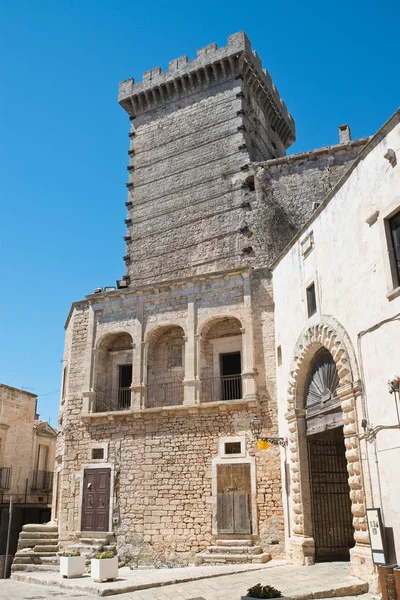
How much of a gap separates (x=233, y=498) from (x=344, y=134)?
15936mm

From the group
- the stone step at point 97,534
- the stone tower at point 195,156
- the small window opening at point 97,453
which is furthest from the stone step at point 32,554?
the stone tower at point 195,156

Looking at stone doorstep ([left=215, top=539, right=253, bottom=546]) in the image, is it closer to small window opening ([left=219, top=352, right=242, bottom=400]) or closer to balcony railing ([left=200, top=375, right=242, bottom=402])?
balcony railing ([left=200, top=375, right=242, bottom=402])

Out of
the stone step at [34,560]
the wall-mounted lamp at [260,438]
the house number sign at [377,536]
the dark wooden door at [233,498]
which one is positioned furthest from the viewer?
the stone step at [34,560]

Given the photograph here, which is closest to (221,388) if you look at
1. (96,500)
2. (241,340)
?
(241,340)

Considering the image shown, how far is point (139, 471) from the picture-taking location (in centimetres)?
1788

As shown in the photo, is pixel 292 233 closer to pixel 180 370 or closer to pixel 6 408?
pixel 180 370

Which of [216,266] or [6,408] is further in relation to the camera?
[6,408]

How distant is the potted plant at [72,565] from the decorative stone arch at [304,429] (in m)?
5.84

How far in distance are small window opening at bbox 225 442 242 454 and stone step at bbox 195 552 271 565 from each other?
287 cm

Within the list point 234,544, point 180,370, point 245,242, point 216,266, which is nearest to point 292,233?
point 245,242

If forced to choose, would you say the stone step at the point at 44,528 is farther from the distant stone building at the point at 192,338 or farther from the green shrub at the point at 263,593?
the green shrub at the point at 263,593

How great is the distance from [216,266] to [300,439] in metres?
9.82

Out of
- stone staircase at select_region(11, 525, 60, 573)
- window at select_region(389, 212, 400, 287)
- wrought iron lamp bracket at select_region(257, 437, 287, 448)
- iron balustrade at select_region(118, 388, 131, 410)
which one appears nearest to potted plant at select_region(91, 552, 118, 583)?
stone staircase at select_region(11, 525, 60, 573)

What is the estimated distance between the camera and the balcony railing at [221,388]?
18.3m
